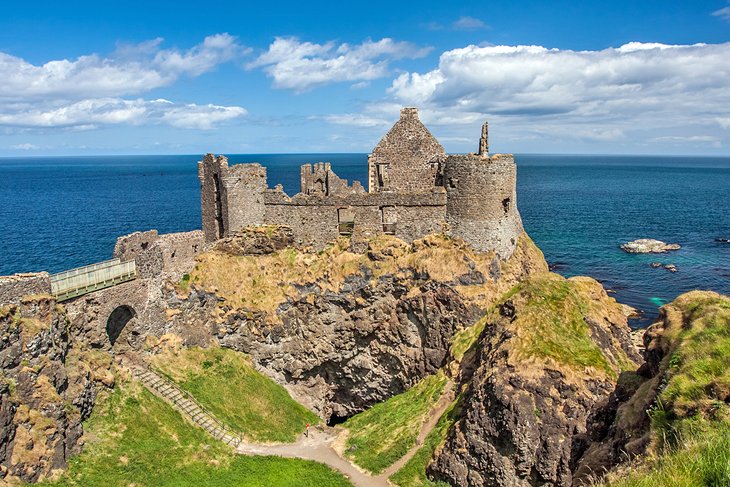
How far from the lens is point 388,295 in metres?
39.6

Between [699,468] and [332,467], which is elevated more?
[699,468]

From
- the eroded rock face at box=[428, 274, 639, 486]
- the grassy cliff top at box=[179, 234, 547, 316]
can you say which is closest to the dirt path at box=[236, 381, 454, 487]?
the eroded rock face at box=[428, 274, 639, 486]

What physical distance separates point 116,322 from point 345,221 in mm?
18590

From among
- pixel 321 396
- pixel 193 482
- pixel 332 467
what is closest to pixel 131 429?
pixel 193 482

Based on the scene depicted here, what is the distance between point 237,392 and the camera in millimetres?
37094

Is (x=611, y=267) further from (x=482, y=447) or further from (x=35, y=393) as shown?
(x=35, y=393)

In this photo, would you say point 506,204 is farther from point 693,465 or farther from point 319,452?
point 693,465

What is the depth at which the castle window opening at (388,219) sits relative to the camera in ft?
132

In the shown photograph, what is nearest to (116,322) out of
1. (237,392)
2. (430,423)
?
(237,392)

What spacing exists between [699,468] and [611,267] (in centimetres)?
7819

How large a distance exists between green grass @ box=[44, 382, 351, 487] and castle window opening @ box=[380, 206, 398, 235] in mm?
17804

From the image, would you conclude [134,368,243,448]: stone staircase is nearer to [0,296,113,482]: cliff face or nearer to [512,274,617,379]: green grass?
[0,296,113,482]: cliff face

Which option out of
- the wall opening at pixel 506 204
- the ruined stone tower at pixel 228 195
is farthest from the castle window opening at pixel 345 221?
the wall opening at pixel 506 204

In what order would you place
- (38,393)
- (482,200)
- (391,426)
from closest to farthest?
(38,393), (391,426), (482,200)
